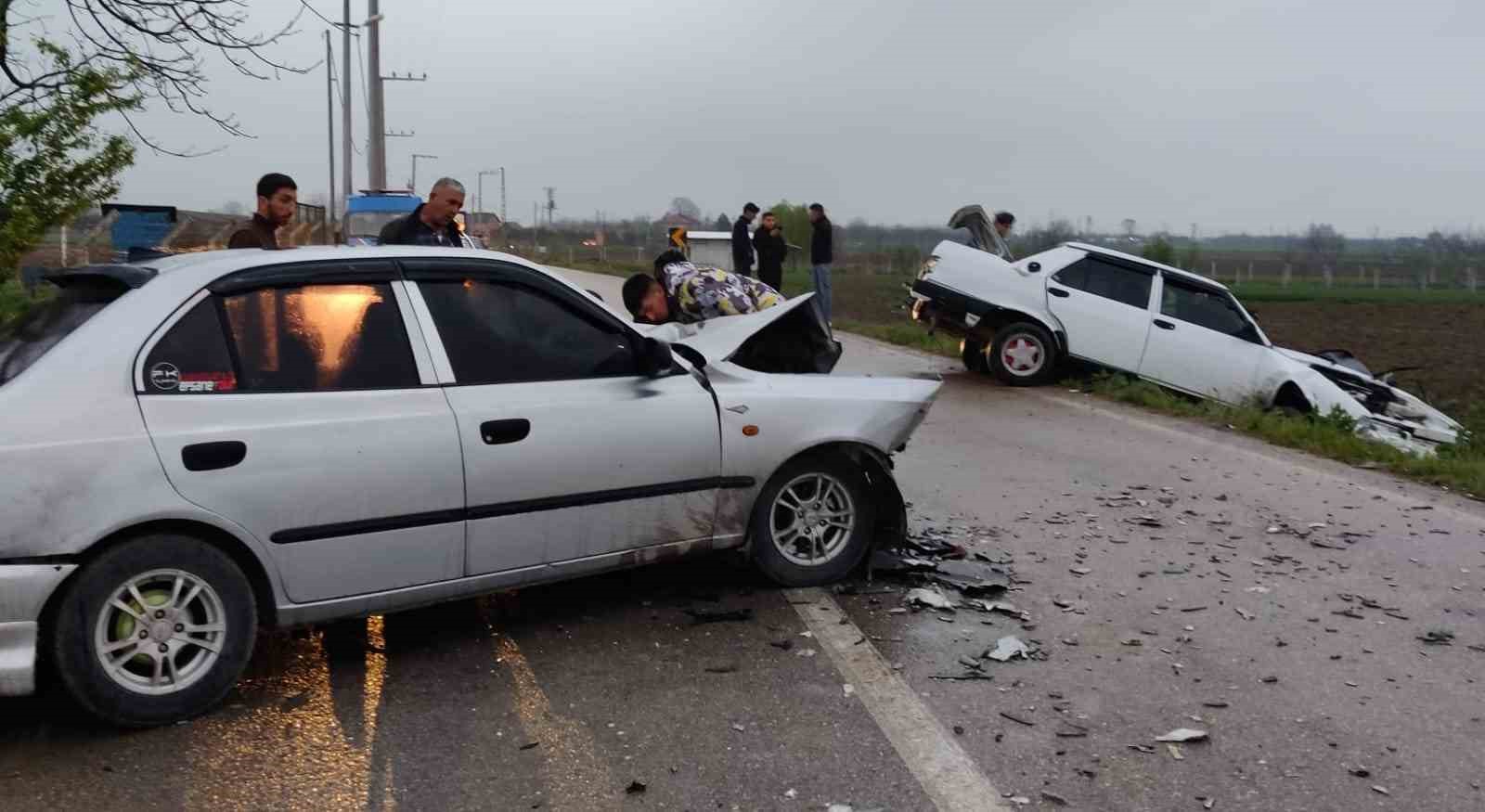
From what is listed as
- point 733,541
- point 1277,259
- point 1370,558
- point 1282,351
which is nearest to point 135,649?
point 733,541

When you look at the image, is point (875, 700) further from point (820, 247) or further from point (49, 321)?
point (820, 247)

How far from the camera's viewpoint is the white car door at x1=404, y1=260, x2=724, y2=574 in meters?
4.81

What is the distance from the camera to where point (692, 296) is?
7.10 meters

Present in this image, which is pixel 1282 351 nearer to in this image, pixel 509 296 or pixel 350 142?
pixel 509 296

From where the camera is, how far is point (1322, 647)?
5211mm

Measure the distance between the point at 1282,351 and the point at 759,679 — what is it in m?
10.2

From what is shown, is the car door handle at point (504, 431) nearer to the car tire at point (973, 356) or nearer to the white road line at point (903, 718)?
the white road line at point (903, 718)

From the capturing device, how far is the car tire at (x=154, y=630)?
13.1 ft

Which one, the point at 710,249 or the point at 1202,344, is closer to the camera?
the point at 1202,344

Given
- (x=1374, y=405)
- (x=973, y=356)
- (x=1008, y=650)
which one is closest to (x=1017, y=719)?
(x=1008, y=650)

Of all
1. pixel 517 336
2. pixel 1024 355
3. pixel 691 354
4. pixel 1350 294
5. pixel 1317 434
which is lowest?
pixel 1317 434

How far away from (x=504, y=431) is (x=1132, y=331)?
9929mm

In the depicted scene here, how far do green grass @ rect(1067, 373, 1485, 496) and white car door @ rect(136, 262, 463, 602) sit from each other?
746cm

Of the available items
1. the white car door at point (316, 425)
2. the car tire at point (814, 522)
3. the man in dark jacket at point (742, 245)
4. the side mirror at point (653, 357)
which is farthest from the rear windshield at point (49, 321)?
the man in dark jacket at point (742, 245)
